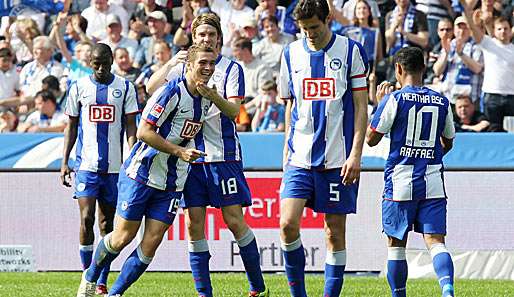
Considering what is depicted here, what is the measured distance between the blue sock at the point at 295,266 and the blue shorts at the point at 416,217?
2.33 ft

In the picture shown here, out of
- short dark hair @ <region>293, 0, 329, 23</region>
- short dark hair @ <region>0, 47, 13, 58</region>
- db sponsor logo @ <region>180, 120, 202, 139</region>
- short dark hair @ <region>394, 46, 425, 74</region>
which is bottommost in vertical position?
short dark hair @ <region>0, 47, 13, 58</region>

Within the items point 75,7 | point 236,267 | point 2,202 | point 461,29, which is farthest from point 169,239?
point 75,7

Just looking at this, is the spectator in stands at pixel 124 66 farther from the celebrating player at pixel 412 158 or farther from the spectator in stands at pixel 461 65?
the celebrating player at pixel 412 158

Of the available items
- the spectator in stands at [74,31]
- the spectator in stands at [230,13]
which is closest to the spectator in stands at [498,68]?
the spectator in stands at [230,13]

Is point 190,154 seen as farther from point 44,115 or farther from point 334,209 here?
point 44,115

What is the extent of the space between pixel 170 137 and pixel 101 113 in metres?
2.89

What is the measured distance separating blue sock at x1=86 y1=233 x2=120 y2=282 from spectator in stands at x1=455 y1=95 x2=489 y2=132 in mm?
7191

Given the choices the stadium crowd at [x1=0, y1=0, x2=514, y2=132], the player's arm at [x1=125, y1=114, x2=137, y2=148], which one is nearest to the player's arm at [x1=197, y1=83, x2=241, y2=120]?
the player's arm at [x1=125, y1=114, x2=137, y2=148]

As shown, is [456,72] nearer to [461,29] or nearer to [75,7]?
[461,29]

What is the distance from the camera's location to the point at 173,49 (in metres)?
17.6

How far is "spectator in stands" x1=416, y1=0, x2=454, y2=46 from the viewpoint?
1709 centimetres

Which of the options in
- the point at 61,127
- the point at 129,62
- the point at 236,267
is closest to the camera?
the point at 236,267

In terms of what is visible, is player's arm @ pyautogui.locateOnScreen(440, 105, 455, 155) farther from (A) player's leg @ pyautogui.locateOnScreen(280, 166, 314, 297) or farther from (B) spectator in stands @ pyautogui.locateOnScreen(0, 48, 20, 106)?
(B) spectator in stands @ pyautogui.locateOnScreen(0, 48, 20, 106)

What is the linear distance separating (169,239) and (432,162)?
5.92 metres
